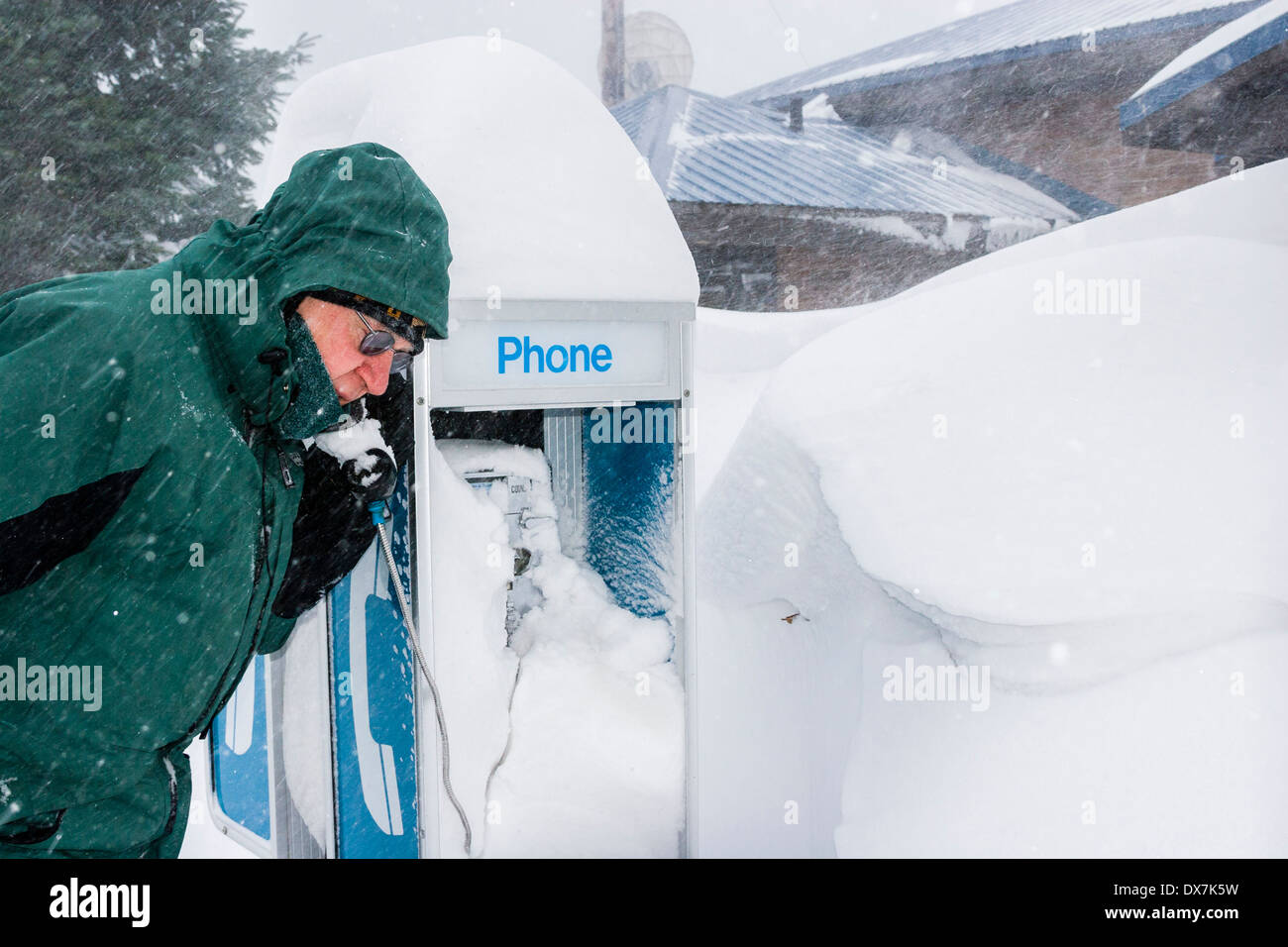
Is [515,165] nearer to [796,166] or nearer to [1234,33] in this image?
[1234,33]

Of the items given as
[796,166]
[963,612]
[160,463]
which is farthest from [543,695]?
[796,166]

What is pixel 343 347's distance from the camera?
5.33 ft

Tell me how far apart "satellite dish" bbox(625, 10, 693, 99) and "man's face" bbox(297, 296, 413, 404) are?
16455 millimetres

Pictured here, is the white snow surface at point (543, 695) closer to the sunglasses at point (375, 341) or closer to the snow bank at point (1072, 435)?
the sunglasses at point (375, 341)

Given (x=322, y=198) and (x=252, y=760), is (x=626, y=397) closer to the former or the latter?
(x=322, y=198)

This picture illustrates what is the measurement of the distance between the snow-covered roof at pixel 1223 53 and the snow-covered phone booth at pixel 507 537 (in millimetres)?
6073

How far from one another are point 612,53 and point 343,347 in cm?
1588

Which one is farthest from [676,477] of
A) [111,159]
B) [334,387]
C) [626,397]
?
[111,159]

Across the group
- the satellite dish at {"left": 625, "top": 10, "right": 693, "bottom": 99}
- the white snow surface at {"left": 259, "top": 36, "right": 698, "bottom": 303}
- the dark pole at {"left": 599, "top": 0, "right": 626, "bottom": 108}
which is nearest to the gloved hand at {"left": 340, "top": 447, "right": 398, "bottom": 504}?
the white snow surface at {"left": 259, "top": 36, "right": 698, "bottom": 303}

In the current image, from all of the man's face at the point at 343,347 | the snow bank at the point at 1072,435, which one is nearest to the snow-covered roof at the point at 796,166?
the snow bank at the point at 1072,435

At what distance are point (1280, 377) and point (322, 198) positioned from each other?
9.00ft

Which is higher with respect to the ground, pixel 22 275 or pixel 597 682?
pixel 22 275

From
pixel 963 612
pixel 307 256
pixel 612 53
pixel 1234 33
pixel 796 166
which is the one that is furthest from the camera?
pixel 612 53

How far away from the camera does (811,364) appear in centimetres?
353
